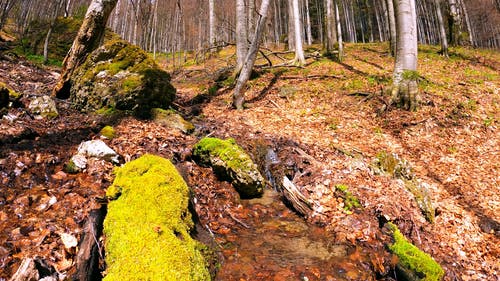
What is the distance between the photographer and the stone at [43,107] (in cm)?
540

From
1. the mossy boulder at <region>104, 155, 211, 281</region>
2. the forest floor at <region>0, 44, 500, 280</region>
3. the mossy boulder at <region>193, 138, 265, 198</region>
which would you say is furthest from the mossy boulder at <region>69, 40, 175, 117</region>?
the mossy boulder at <region>104, 155, 211, 281</region>

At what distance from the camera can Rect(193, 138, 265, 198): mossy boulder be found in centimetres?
464

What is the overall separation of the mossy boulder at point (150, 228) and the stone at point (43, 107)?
10.7 feet

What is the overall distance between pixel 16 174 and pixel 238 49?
8764 mm

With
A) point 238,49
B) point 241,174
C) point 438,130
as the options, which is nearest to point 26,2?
point 238,49

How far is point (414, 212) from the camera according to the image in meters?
4.43

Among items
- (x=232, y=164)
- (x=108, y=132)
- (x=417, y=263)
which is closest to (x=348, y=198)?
(x=417, y=263)

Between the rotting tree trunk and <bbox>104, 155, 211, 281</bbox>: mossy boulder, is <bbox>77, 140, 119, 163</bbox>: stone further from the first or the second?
the rotting tree trunk

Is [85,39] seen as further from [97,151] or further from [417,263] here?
[417,263]

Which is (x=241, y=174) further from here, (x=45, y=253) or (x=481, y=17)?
(x=481, y=17)

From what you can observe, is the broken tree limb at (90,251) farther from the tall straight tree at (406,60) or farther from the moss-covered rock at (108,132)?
the tall straight tree at (406,60)

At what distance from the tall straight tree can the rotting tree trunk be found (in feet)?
26.2

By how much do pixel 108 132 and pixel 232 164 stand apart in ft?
7.84

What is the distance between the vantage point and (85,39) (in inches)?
266
